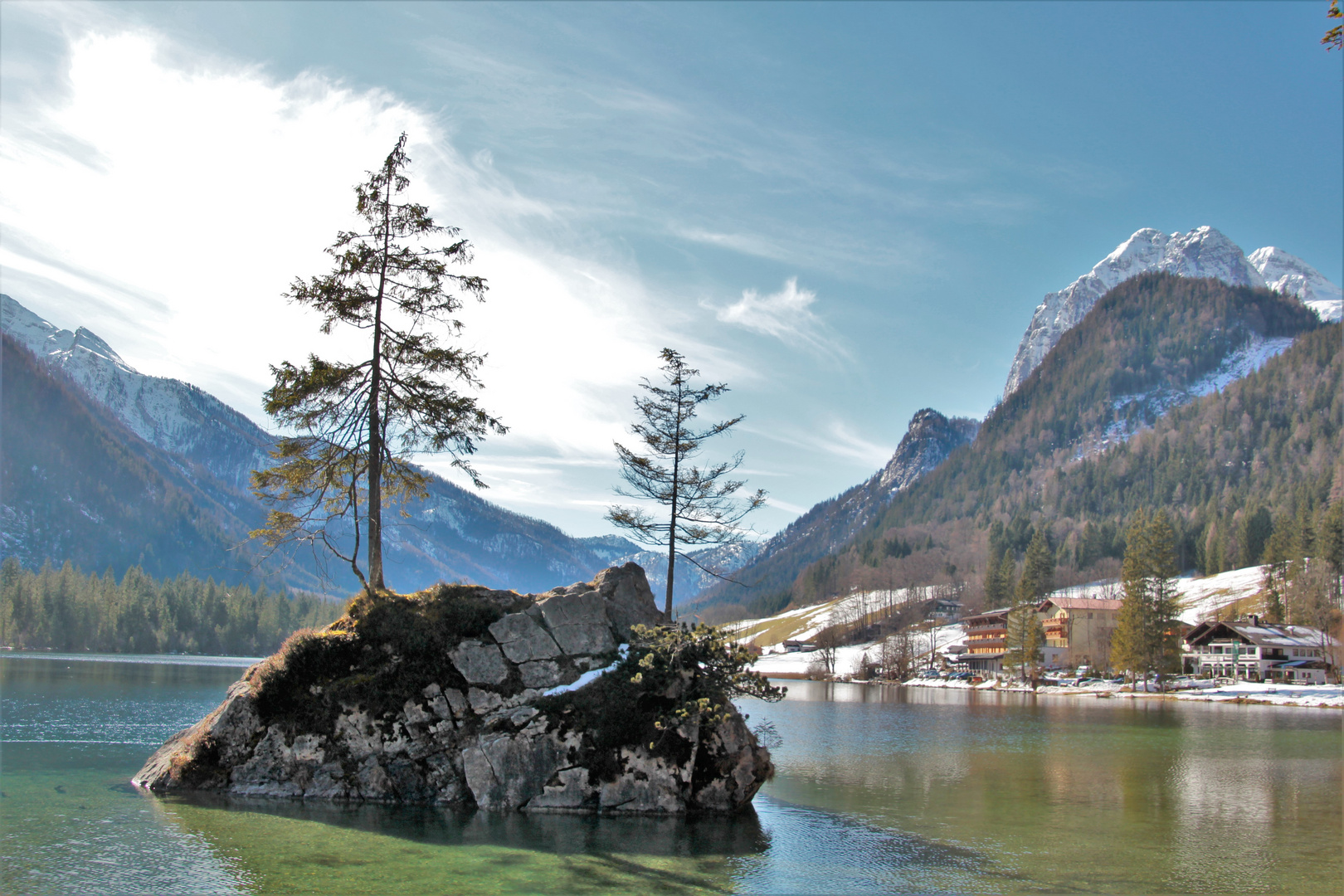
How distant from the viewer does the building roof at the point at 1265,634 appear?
11156 cm

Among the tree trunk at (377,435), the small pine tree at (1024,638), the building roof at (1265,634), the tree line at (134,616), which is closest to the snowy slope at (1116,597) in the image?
the building roof at (1265,634)

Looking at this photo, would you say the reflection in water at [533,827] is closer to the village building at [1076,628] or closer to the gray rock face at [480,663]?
the gray rock face at [480,663]

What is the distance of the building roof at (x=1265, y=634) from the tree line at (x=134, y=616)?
14461 cm

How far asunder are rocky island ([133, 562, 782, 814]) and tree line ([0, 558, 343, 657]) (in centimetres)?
13201

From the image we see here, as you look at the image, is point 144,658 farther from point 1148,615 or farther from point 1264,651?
point 1264,651

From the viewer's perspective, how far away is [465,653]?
26.8 m

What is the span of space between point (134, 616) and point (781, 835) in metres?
192

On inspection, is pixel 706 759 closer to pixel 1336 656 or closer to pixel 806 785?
pixel 806 785

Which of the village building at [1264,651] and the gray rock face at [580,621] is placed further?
the village building at [1264,651]

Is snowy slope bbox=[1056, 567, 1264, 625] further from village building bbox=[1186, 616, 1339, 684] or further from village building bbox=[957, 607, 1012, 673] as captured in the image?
village building bbox=[957, 607, 1012, 673]

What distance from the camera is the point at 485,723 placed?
83.8 feet

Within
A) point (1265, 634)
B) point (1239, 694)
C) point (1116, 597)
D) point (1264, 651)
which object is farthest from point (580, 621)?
point (1116, 597)

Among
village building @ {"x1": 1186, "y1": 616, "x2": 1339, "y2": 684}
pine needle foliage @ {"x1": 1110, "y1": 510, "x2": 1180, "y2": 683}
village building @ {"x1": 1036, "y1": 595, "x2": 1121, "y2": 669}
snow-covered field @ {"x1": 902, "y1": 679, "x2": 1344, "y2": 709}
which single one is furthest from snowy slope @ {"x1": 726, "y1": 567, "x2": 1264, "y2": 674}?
snow-covered field @ {"x1": 902, "y1": 679, "x2": 1344, "y2": 709}

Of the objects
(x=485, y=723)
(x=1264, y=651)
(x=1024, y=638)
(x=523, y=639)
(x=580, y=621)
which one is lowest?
(x=1024, y=638)
